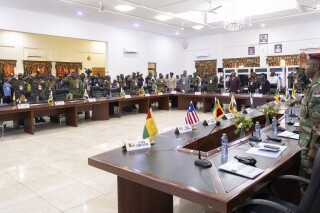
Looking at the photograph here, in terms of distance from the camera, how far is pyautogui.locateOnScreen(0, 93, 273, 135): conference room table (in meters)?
6.31

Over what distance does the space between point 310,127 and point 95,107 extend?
6.78 meters

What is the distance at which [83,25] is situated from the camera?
11.4 meters

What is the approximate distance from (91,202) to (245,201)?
1.82 meters

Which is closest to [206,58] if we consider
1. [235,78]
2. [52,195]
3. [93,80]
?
[235,78]

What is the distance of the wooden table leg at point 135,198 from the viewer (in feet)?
7.29

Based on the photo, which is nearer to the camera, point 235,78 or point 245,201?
point 245,201

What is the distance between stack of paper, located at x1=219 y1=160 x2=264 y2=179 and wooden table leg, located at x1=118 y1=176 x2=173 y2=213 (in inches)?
28.2

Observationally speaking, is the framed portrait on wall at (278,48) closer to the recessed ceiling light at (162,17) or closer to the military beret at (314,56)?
the recessed ceiling light at (162,17)

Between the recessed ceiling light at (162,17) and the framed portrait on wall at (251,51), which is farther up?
the recessed ceiling light at (162,17)

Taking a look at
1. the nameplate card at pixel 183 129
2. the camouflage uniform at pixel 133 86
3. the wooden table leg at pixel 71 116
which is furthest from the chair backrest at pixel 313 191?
the camouflage uniform at pixel 133 86

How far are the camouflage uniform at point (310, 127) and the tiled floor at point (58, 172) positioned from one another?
3.61ft

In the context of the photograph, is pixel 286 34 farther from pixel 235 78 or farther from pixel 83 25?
pixel 83 25

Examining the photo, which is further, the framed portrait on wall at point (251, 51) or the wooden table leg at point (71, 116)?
the framed portrait on wall at point (251, 51)

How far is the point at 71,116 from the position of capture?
727cm
